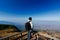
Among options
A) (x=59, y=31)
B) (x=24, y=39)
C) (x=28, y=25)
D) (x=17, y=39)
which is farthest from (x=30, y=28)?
(x=59, y=31)

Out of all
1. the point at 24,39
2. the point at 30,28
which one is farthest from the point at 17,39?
the point at 30,28

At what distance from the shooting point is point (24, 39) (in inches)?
181

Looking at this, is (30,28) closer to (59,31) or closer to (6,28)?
(59,31)

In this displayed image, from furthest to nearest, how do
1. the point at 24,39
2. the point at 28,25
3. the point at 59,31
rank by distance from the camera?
1. the point at 59,31
2. the point at 24,39
3. the point at 28,25

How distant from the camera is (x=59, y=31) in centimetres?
802

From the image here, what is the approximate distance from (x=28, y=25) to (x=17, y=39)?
4.71 ft

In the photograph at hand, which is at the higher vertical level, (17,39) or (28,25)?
(28,25)

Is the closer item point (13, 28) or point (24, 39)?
point (24, 39)

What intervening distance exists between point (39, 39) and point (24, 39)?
30.0 inches

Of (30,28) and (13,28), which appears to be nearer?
(30,28)

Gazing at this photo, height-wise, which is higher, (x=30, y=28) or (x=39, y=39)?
(x=30, y=28)

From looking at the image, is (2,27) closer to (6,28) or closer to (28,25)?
(6,28)

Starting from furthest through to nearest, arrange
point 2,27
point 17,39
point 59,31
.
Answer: point 2,27 < point 59,31 < point 17,39

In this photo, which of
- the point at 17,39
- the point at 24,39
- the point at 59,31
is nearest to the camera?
the point at 17,39
